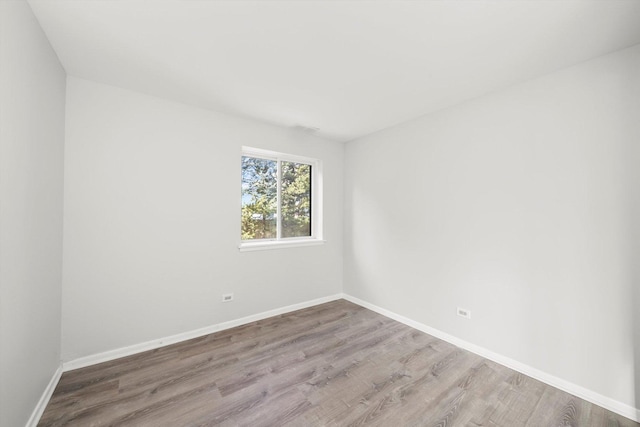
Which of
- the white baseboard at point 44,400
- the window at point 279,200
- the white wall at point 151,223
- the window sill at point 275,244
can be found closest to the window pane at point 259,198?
the window at point 279,200

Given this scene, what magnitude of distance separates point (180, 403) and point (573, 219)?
10.8 feet

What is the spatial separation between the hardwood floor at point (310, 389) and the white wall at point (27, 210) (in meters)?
0.46

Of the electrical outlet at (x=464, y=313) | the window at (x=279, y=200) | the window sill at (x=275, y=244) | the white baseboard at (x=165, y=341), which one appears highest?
the window at (x=279, y=200)

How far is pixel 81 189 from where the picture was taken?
2.23 meters

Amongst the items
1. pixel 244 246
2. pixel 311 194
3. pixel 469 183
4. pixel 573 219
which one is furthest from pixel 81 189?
pixel 573 219

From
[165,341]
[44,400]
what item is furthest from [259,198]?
[44,400]

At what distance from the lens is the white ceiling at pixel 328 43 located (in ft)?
4.90

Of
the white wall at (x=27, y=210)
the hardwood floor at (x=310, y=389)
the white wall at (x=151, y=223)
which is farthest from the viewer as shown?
the white wall at (x=151, y=223)

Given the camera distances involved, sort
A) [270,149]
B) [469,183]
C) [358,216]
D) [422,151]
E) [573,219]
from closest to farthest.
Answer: [573,219] → [469,183] → [422,151] → [270,149] → [358,216]

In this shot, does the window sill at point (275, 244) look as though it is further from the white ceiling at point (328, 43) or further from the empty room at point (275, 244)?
the white ceiling at point (328, 43)

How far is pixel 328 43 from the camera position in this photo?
1.77 metres

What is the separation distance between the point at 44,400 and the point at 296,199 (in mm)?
3022

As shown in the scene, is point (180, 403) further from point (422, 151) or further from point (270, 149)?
point (422, 151)

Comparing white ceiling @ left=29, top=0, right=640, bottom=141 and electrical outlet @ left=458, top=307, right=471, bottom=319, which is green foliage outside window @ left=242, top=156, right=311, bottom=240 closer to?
white ceiling @ left=29, top=0, right=640, bottom=141
